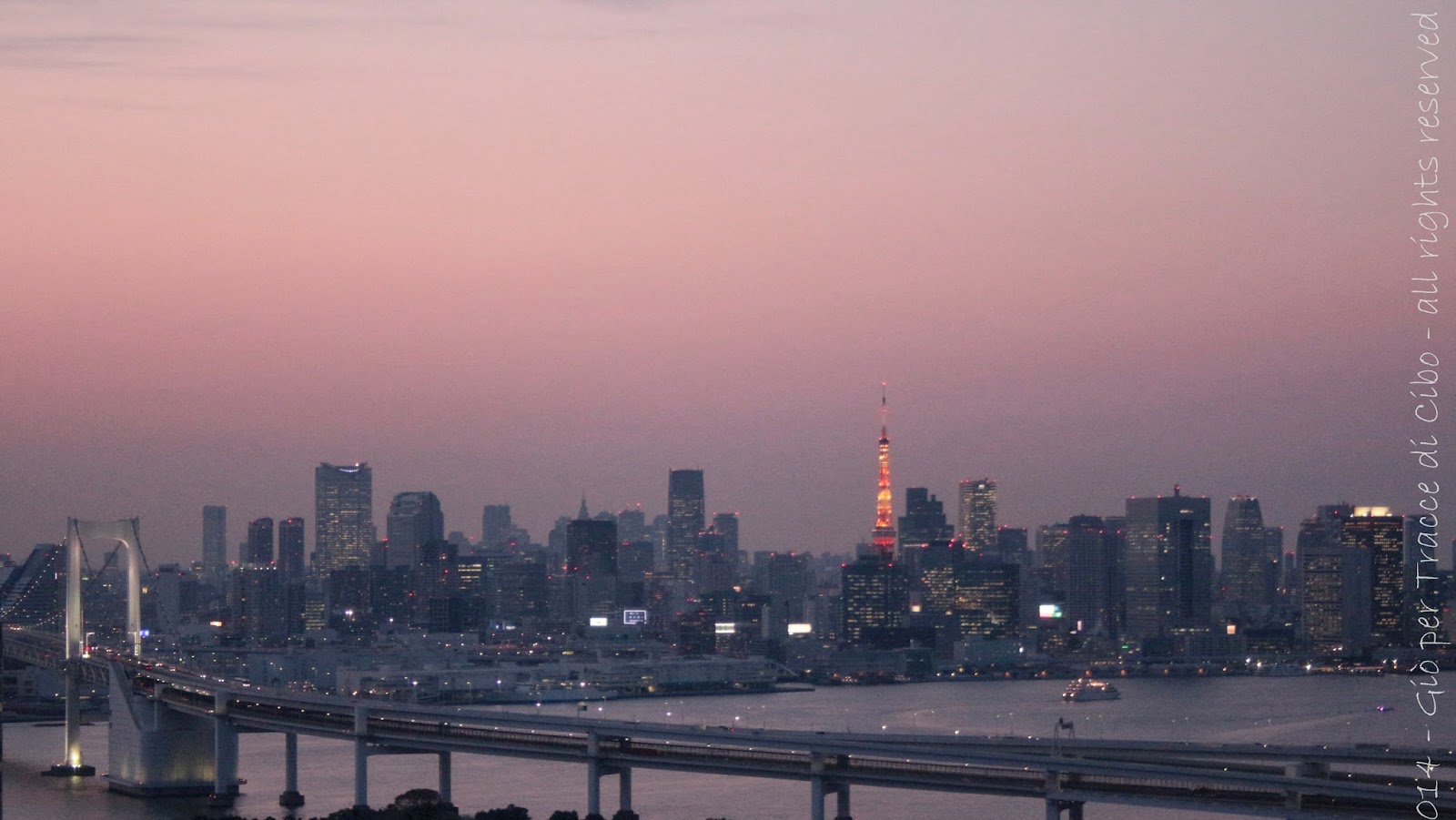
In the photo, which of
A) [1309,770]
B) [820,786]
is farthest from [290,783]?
[1309,770]

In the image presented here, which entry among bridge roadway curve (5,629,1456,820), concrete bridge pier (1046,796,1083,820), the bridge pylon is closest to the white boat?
the bridge pylon

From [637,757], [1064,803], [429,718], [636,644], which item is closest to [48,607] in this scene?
[636,644]

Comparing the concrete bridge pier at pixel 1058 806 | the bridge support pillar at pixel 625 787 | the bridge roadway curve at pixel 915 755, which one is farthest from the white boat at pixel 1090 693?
the concrete bridge pier at pixel 1058 806

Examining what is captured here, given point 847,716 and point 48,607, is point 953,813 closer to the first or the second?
point 847,716

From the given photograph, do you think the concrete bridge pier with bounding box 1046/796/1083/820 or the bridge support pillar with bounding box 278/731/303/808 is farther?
the bridge support pillar with bounding box 278/731/303/808

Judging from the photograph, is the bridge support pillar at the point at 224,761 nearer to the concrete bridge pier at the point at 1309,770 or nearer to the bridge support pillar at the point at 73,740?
the bridge support pillar at the point at 73,740

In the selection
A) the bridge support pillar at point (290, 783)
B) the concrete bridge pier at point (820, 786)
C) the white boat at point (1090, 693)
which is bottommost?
the white boat at point (1090, 693)

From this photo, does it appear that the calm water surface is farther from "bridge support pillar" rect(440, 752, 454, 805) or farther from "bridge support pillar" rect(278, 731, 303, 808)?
"bridge support pillar" rect(440, 752, 454, 805)
